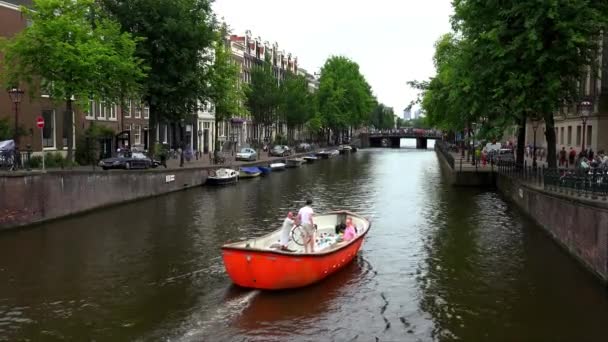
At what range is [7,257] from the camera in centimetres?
2248

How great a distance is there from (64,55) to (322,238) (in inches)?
771

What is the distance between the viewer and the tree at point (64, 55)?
32688mm

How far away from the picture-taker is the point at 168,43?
4559cm

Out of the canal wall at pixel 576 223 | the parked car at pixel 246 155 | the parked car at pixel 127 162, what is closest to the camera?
the canal wall at pixel 576 223

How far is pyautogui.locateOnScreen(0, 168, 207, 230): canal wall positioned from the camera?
27609 millimetres

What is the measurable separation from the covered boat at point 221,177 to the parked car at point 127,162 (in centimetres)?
606

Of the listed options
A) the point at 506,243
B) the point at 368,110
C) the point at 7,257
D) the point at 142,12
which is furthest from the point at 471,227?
the point at 368,110

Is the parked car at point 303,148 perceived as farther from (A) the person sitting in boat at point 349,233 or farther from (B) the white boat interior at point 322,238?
(A) the person sitting in boat at point 349,233

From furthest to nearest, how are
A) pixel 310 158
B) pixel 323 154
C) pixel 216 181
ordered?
pixel 323 154
pixel 310 158
pixel 216 181

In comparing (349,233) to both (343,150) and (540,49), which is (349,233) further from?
(343,150)

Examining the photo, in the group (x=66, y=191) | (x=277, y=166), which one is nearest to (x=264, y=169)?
(x=277, y=166)

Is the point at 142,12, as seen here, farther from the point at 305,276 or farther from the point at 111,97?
the point at 305,276

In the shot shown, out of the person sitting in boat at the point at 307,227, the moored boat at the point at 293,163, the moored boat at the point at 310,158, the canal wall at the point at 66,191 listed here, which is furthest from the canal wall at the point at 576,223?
the moored boat at the point at 310,158

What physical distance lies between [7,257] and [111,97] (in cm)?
1697
